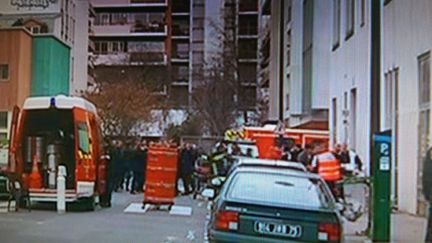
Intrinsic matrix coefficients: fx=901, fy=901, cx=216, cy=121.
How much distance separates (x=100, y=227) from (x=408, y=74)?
918cm

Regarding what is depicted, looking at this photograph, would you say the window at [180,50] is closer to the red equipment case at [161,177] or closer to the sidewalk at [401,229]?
the red equipment case at [161,177]

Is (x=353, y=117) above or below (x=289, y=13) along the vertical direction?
below

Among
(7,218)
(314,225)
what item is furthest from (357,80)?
(314,225)

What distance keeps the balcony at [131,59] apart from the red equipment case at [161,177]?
175ft

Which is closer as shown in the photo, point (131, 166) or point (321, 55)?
point (131, 166)

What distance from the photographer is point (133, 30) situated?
3297 inches

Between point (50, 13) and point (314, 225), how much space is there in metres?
43.3

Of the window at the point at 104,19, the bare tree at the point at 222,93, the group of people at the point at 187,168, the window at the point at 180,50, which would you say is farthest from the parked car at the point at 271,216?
the window at the point at 180,50

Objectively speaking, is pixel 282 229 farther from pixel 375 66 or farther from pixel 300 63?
pixel 300 63

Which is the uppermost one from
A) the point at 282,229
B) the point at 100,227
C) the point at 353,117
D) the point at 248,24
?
the point at 248,24

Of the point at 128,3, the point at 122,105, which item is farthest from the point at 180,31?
the point at 122,105

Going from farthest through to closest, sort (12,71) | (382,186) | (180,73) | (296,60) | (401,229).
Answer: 1. (180,73)
2. (296,60)
3. (12,71)
4. (401,229)
5. (382,186)

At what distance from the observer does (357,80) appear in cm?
2953

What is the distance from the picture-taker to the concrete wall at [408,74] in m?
21.0
